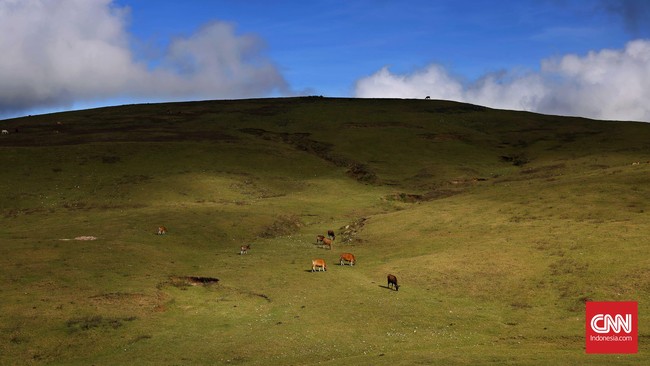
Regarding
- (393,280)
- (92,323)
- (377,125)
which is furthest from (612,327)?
(377,125)

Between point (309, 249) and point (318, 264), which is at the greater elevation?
point (309, 249)

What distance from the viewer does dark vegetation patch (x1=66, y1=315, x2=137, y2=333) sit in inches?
1200

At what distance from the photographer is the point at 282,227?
62125mm

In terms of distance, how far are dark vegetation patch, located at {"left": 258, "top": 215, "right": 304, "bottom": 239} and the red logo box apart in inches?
1320

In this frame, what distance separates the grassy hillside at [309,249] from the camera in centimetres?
2925

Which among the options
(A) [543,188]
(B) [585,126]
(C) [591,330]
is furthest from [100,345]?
(B) [585,126]

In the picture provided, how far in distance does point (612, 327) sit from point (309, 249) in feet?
95.7

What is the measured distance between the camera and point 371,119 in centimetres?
13438

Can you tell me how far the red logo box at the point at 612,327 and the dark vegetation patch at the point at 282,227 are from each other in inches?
1320

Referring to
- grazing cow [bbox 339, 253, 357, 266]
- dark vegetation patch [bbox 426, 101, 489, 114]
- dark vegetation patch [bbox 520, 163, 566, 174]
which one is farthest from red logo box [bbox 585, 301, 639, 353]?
dark vegetation patch [bbox 426, 101, 489, 114]

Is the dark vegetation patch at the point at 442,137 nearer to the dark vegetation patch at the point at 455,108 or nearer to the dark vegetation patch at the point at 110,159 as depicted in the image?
the dark vegetation patch at the point at 455,108

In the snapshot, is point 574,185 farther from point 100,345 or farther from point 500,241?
point 100,345

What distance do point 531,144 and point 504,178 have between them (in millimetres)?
33840

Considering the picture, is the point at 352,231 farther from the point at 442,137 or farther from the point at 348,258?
the point at 442,137
